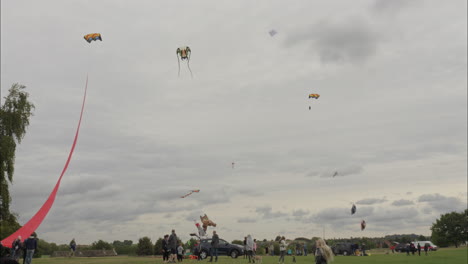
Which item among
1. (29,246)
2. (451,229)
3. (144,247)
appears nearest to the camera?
(29,246)

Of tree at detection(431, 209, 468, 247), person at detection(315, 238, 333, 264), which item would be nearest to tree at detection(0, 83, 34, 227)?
person at detection(315, 238, 333, 264)

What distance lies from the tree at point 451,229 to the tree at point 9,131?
10127cm

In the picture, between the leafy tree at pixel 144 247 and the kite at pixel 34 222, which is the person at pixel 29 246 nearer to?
the kite at pixel 34 222

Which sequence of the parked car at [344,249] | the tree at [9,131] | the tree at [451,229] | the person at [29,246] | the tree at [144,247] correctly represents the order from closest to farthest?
the person at [29,246] → the tree at [9,131] → the parked car at [344,249] → the tree at [144,247] → the tree at [451,229]

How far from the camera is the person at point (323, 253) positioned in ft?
39.9

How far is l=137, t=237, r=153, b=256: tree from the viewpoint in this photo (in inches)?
2339

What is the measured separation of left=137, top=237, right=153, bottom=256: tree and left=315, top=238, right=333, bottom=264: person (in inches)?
1969

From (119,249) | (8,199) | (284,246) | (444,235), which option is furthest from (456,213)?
(8,199)

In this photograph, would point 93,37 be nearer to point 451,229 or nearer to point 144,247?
point 144,247

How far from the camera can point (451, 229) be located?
10775 cm

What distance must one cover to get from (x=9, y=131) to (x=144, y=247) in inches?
1228

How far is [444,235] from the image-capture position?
109m

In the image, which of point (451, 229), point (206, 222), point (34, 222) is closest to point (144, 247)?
point (206, 222)

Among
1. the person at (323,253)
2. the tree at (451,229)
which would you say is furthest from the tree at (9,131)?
the tree at (451,229)
